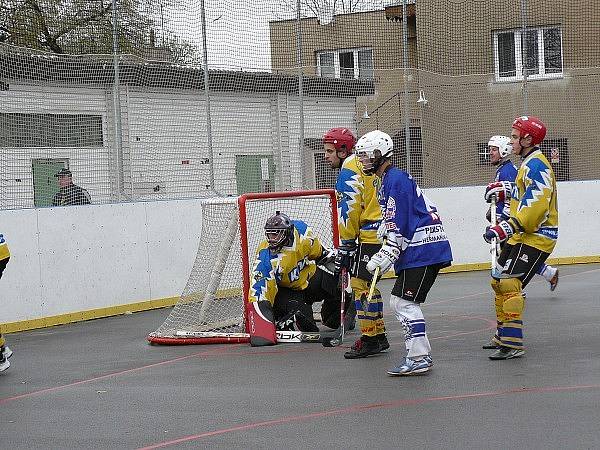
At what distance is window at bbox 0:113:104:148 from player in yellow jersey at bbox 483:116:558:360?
666 cm

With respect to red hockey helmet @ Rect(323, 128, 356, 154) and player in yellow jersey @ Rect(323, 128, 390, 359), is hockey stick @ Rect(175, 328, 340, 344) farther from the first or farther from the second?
red hockey helmet @ Rect(323, 128, 356, 154)

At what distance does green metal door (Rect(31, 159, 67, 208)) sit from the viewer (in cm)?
1447

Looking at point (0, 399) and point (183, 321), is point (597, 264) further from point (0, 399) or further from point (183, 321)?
point (0, 399)

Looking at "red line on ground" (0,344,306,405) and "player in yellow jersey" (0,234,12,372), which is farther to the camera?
"player in yellow jersey" (0,234,12,372)

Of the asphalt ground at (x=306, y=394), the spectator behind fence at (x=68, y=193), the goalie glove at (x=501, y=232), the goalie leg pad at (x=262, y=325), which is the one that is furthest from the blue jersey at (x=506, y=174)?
the spectator behind fence at (x=68, y=193)

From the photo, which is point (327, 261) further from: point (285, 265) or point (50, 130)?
point (50, 130)

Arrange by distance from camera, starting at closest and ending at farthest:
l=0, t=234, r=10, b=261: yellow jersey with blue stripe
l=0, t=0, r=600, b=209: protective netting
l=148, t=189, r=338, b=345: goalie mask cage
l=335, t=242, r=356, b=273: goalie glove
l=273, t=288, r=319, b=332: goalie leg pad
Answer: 1. l=0, t=234, r=10, b=261: yellow jersey with blue stripe
2. l=335, t=242, r=356, b=273: goalie glove
3. l=273, t=288, r=319, b=332: goalie leg pad
4. l=148, t=189, r=338, b=345: goalie mask cage
5. l=0, t=0, r=600, b=209: protective netting

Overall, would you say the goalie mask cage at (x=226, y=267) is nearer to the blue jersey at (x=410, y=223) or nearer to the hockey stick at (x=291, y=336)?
the hockey stick at (x=291, y=336)

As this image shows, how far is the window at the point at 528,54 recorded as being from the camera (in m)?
20.7

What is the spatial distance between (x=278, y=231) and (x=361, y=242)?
121cm

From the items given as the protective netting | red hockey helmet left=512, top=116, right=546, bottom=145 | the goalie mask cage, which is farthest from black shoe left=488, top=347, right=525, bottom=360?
the protective netting

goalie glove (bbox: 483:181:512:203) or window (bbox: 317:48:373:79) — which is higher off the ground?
window (bbox: 317:48:373:79)

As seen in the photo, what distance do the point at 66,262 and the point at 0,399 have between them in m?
5.48

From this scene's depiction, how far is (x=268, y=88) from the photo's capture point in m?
17.8
